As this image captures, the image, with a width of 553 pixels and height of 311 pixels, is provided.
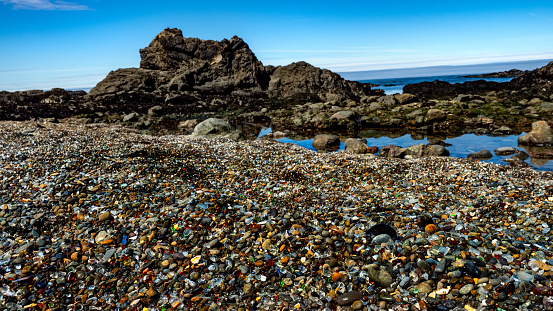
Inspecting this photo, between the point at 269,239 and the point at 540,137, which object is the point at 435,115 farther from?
the point at 269,239

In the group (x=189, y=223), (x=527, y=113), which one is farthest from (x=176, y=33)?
(x=189, y=223)

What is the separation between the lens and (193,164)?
13148 mm

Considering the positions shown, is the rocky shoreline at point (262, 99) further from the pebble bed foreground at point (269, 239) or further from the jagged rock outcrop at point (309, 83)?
the pebble bed foreground at point (269, 239)

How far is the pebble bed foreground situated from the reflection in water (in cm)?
550

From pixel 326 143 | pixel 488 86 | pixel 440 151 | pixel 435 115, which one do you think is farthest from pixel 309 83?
pixel 440 151

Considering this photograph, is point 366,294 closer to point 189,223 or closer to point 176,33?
point 189,223

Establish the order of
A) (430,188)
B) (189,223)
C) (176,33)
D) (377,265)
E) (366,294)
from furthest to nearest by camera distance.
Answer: (176,33) < (430,188) < (189,223) < (377,265) < (366,294)

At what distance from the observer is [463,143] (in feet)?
69.8

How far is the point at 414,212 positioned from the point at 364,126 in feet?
76.1

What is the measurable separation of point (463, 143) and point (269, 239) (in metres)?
20.1

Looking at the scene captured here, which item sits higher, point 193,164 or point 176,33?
point 176,33

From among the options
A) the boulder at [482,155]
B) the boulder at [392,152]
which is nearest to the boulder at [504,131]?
the boulder at [482,155]

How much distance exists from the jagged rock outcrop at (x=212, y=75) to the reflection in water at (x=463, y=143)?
35.5m

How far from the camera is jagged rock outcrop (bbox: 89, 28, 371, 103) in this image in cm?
6381
